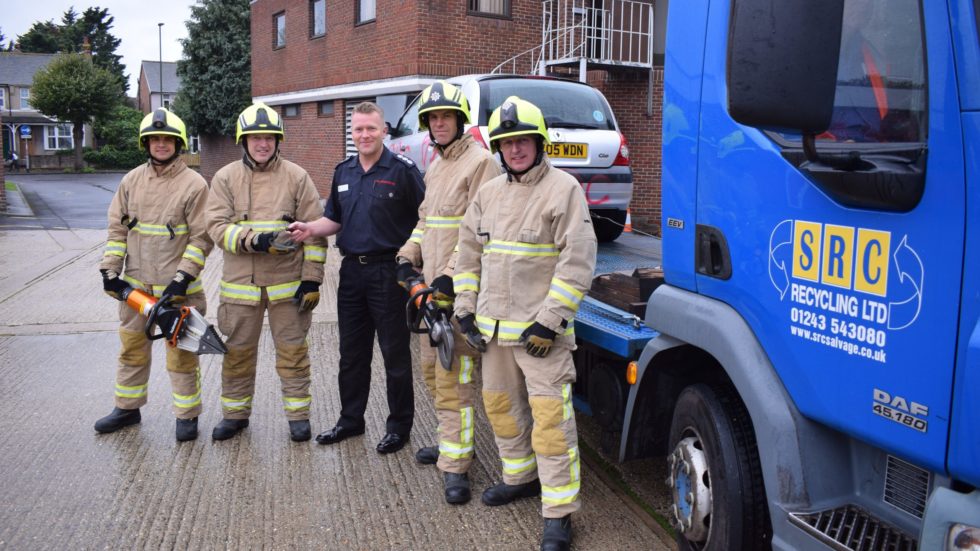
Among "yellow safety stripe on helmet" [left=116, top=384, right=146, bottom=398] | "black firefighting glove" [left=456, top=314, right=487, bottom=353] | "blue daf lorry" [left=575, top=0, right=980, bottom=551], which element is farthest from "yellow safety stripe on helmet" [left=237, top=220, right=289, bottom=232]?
"blue daf lorry" [left=575, top=0, right=980, bottom=551]

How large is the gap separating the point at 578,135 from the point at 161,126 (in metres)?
3.94

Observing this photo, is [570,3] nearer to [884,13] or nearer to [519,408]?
[519,408]

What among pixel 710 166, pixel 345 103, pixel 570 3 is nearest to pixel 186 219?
pixel 710 166

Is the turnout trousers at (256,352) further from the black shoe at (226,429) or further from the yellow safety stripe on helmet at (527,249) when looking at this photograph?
the yellow safety stripe on helmet at (527,249)

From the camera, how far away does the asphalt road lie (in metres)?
3.87

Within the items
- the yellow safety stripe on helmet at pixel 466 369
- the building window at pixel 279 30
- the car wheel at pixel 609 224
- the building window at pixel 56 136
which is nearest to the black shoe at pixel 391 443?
the yellow safety stripe on helmet at pixel 466 369

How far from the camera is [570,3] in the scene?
1589 centimetres

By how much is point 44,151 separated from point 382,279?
6621 centimetres

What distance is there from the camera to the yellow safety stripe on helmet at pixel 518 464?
4.07 meters

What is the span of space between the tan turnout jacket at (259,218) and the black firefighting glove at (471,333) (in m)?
1.42

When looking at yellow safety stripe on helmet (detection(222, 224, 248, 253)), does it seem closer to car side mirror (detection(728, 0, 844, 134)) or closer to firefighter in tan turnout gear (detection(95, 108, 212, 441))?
firefighter in tan turnout gear (detection(95, 108, 212, 441))

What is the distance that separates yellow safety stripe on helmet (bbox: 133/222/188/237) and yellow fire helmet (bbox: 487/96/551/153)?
233 cm

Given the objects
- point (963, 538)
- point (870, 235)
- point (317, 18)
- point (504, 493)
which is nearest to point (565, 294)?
point (504, 493)

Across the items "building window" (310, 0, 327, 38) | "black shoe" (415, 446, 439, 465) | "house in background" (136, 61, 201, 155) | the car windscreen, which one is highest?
"house in background" (136, 61, 201, 155)
